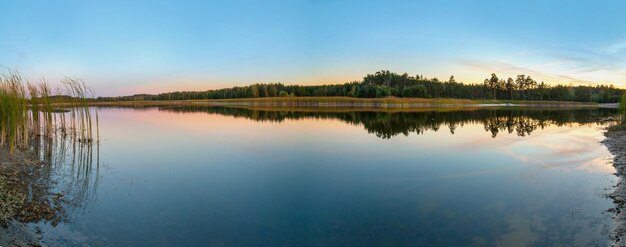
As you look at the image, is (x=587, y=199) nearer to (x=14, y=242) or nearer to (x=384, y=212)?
(x=384, y=212)

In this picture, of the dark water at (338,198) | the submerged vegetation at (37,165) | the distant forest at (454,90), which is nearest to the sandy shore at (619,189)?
the dark water at (338,198)

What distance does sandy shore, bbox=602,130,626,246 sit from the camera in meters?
4.91

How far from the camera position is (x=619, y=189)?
7.20 m

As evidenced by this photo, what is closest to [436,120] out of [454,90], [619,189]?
[619,189]

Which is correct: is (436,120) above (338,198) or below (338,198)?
above

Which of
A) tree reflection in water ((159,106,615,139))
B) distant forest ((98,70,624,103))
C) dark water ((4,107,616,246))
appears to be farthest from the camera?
distant forest ((98,70,624,103))

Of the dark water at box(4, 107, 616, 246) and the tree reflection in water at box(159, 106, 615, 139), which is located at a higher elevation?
the tree reflection in water at box(159, 106, 615, 139)

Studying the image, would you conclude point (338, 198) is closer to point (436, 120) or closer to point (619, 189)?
point (619, 189)

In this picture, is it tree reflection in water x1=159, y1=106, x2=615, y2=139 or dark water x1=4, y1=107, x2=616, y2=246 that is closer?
dark water x1=4, y1=107, x2=616, y2=246

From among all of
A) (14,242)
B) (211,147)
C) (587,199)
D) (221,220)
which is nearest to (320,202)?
(221,220)

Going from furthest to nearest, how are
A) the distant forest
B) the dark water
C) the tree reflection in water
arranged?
the distant forest
the tree reflection in water
the dark water

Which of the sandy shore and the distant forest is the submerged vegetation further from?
the distant forest

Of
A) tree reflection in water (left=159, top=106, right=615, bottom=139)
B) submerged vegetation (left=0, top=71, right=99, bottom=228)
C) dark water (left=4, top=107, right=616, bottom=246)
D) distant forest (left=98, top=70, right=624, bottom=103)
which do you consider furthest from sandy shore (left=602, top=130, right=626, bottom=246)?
distant forest (left=98, top=70, right=624, bottom=103)

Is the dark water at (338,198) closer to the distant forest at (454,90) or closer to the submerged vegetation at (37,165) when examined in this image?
the submerged vegetation at (37,165)
